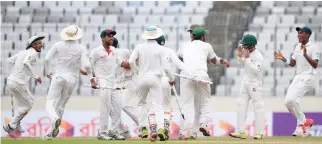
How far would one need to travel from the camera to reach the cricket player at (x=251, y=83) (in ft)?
74.4

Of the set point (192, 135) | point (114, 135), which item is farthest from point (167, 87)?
point (114, 135)

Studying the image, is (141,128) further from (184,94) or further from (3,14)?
(3,14)

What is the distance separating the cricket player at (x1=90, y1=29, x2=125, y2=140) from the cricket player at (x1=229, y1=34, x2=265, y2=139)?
2.50 meters

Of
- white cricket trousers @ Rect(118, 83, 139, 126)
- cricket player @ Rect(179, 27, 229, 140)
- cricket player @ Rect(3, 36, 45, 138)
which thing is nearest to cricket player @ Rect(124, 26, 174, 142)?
cricket player @ Rect(179, 27, 229, 140)

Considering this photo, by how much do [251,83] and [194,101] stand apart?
1222 millimetres

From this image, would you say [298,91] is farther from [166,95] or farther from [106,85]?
[106,85]

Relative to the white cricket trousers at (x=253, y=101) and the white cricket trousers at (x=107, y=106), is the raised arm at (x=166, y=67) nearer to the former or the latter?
the white cricket trousers at (x=107, y=106)

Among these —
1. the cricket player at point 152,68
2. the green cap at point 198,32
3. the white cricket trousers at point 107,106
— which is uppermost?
the green cap at point 198,32

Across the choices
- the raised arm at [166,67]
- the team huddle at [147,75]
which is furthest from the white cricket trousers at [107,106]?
the raised arm at [166,67]

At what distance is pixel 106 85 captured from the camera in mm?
22594

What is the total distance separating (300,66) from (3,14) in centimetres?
1340

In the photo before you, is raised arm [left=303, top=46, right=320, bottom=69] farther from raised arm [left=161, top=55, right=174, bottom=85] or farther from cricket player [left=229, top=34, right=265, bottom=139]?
raised arm [left=161, top=55, right=174, bottom=85]

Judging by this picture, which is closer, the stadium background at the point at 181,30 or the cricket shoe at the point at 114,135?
the cricket shoe at the point at 114,135

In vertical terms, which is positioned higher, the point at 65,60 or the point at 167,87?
the point at 65,60
